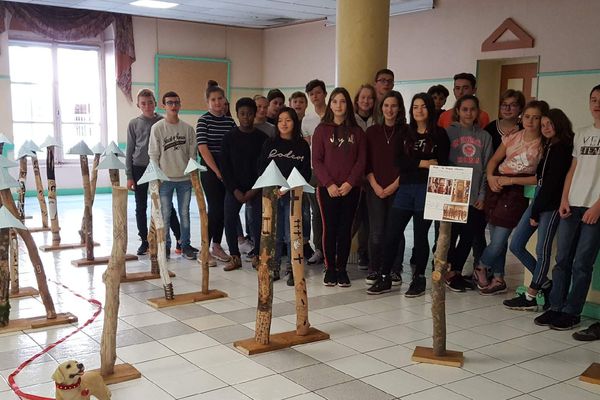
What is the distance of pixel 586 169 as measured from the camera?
3922 millimetres

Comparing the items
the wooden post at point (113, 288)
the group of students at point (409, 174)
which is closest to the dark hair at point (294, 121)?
the group of students at point (409, 174)

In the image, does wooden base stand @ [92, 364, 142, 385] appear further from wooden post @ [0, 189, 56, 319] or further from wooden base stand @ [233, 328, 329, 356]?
wooden post @ [0, 189, 56, 319]

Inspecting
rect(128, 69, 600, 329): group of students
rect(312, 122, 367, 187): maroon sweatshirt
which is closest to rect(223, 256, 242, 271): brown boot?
rect(128, 69, 600, 329): group of students

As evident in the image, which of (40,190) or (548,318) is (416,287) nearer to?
(548,318)

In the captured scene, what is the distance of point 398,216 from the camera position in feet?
15.5

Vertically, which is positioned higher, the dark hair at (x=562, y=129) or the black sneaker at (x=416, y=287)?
the dark hair at (x=562, y=129)

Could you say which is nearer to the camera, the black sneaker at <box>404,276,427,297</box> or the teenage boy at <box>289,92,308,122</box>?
the black sneaker at <box>404,276,427,297</box>

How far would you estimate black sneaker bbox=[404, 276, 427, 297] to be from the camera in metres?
4.81

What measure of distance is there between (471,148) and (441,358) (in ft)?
6.13

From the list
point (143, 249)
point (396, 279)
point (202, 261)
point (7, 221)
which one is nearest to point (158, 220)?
point (202, 261)

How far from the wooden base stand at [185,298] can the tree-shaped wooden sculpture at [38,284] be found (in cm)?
61

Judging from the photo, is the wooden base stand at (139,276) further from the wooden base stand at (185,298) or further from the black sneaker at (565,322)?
the black sneaker at (565,322)

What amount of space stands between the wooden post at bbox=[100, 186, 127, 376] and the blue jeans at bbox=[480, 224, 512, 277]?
2.84 meters

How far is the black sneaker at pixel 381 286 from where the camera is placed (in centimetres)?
488
